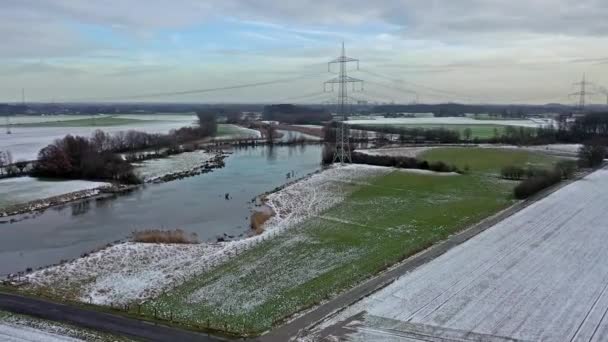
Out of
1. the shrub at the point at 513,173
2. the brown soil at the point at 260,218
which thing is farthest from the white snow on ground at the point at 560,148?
the brown soil at the point at 260,218

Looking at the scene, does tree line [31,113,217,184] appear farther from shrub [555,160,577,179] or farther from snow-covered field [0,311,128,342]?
shrub [555,160,577,179]

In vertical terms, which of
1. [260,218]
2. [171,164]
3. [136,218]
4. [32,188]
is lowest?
[136,218]

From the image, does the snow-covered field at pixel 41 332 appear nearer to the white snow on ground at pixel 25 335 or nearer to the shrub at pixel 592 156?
the white snow on ground at pixel 25 335

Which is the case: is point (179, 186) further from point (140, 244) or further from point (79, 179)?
point (140, 244)

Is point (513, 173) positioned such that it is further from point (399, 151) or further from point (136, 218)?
point (136, 218)

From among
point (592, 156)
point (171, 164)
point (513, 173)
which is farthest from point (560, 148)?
point (171, 164)

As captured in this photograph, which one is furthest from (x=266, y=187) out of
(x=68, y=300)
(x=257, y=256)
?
(x=68, y=300)
